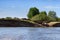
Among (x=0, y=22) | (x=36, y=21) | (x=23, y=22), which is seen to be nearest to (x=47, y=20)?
(x=36, y=21)

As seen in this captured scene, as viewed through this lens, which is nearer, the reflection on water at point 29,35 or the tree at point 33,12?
the reflection on water at point 29,35

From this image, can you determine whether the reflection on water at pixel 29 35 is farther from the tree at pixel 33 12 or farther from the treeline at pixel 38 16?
the tree at pixel 33 12

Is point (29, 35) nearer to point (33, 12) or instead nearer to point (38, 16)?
point (38, 16)

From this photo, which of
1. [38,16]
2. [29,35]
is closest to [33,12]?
[38,16]

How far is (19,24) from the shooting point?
56.5m

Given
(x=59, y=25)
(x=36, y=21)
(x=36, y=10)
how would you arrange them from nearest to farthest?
(x=59, y=25) < (x=36, y=21) < (x=36, y=10)

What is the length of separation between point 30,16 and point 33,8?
2.63m

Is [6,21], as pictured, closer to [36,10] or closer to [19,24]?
[19,24]

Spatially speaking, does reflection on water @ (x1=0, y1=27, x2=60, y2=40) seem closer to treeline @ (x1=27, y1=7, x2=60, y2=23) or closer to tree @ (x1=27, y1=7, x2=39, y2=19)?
treeline @ (x1=27, y1=7, x2=60, y2=23)

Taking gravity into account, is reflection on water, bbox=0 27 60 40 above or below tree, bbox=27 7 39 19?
below

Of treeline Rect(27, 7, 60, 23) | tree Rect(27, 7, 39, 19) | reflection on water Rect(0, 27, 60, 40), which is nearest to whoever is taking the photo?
reflection on water Rect(0, 27, 60, 40)

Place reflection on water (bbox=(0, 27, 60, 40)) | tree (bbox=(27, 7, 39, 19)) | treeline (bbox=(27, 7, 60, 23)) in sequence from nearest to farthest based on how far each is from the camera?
reflection on water (bbox=(0, 27, 60, 40)), treeline (bbox=(27, 7, 60, 23)), tree (bbox=(27, 7, 39, 19))

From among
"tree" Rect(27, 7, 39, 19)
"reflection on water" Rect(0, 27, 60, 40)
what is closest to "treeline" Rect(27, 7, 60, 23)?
"tree" Rect(27, 7, 39, 19)

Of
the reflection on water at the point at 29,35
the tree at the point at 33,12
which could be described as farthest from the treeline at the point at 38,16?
the reflection on water at the point at 29,35
